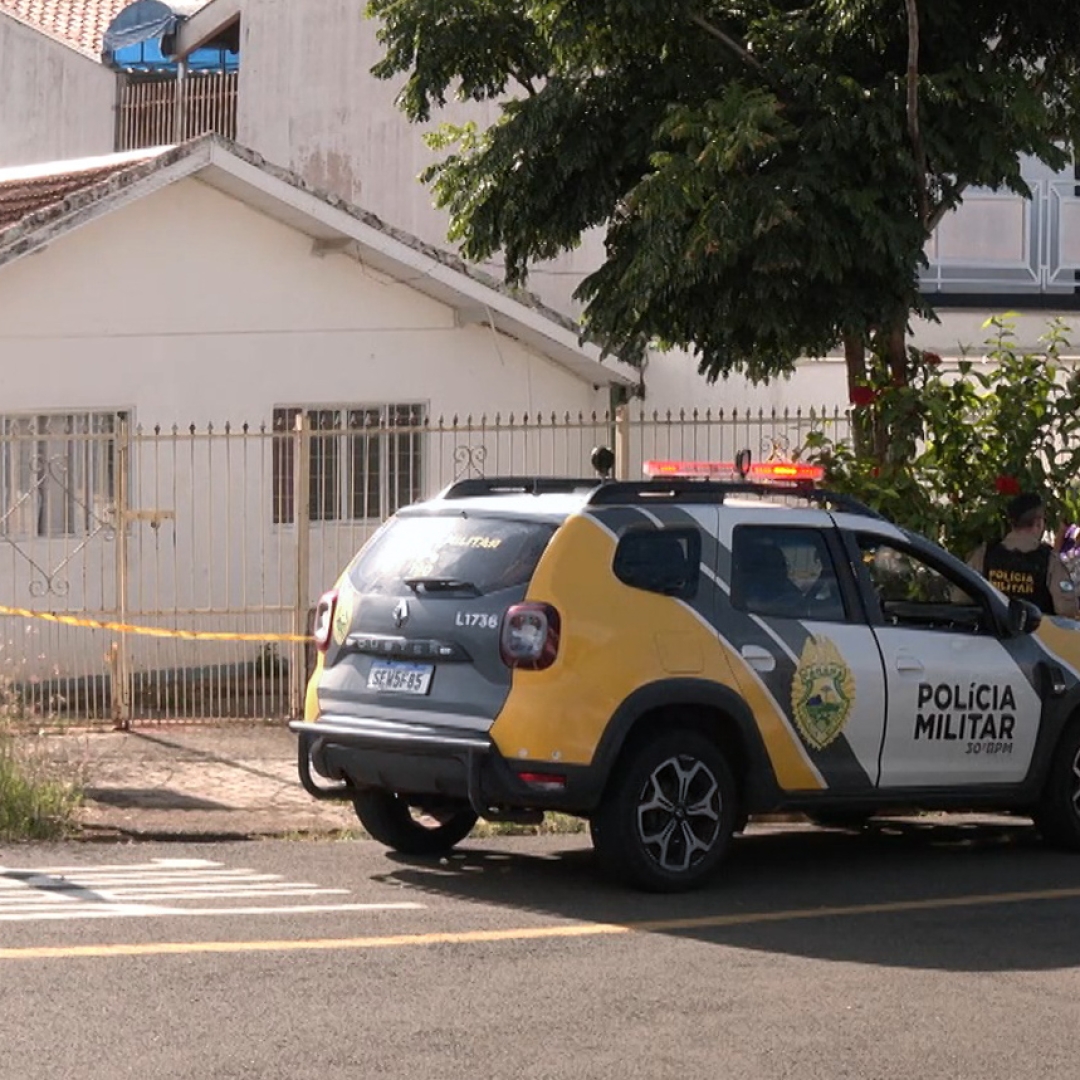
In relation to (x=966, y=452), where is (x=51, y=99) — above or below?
above

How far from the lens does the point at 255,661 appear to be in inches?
689

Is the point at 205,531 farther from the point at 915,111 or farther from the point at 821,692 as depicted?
the point at 821,692

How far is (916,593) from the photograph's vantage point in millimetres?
10375

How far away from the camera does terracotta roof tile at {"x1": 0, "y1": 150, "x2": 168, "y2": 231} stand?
16.9 meters

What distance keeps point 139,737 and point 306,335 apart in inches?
200

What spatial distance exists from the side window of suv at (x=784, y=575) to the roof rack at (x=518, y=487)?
0.68 metres

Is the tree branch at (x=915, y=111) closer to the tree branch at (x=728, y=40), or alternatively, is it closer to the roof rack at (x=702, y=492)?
the tree branch at (x=728, y=40)

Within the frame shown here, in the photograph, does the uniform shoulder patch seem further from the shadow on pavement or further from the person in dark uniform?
the person in dark uniform

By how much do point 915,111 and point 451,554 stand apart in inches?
178

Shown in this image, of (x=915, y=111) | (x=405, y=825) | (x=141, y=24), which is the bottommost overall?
(x=405, y=825)

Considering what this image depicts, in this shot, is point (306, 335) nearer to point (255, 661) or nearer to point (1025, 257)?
point (255, 661)

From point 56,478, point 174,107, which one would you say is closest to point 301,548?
point 56,478

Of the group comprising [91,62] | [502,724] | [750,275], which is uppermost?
[91,62]

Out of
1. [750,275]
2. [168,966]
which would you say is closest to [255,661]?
[750,275]
